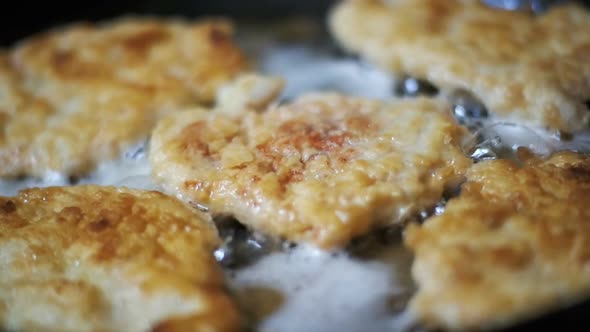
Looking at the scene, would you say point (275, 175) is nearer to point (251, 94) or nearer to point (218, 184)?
point (218, 184)

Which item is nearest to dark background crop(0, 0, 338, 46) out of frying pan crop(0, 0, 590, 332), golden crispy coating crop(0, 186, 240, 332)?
frying pan crop(0, 0, 590, 332)

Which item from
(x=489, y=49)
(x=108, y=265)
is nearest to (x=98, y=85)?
(x=108, y=265)

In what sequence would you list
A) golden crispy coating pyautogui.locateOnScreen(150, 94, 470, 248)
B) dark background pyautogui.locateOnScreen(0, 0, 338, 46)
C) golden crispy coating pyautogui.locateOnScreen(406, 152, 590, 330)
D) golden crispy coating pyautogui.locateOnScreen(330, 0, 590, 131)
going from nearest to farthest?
golden crispy coating pyautogui.locateOnScreen(406, 152, 590, 330) → golden crispy coating pyautogui.locateOnScreen(150, 94, 470, 248) → golden crispy coating pyautogui.locateOnScreen(330, 0, 590, 131) → dark background pyautogui.locateOnScreen(0, 0, 338, 46)

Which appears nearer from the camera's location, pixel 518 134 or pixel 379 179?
pixel 379 179

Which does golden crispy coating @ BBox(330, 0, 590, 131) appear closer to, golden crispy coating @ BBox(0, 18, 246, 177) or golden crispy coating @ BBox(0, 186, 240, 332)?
golden crispy coating @ BBox(0, 18, 246, 177)

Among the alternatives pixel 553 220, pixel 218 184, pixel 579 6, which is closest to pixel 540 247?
pixel 553 220

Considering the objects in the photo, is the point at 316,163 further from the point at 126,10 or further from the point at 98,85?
the point at 126,10

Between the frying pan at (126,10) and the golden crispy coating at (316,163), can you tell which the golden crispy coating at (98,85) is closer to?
the golden crispy coating at (316,163)
